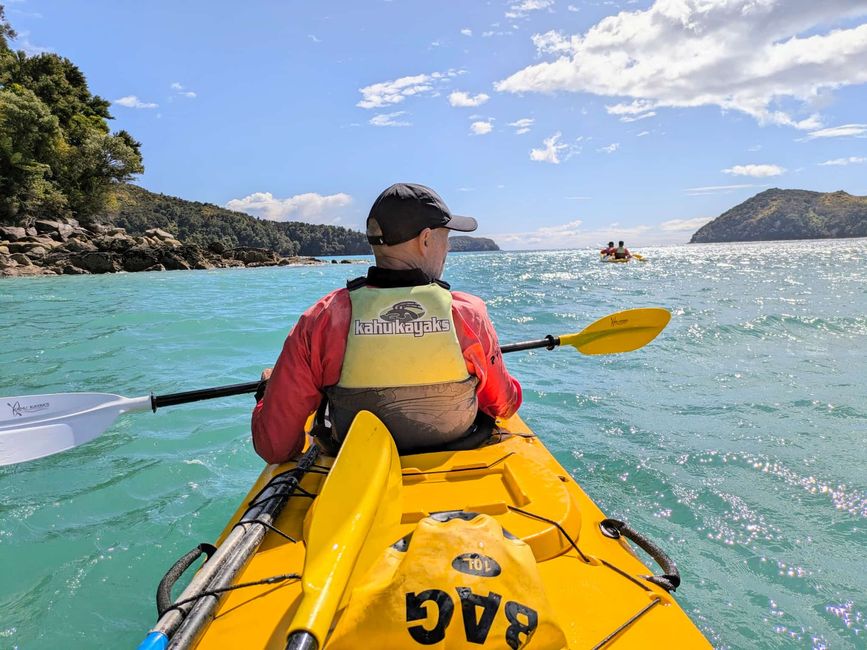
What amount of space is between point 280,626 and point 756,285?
2105 cm

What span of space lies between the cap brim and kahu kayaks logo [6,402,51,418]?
11.6 feet

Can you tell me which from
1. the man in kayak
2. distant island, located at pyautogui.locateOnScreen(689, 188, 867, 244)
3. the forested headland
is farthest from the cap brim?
distant island, located at pyautogui.locateOnScreen(689, 188, 867, 244)

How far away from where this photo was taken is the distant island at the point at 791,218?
128763 millimetres

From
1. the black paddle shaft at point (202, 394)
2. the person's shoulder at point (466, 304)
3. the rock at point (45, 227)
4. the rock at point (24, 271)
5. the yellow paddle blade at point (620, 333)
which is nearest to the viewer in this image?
the person's shoulder at point (466, 304)

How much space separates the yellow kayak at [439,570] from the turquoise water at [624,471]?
1181 mm

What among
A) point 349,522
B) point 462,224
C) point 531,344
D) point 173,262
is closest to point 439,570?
point 349,522

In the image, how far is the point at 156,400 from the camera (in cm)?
369

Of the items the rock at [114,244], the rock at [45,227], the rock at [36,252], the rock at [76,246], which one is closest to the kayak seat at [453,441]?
the rock at [36,252]

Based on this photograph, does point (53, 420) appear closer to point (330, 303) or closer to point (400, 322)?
point (330, 303)

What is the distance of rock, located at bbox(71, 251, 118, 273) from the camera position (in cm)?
3192

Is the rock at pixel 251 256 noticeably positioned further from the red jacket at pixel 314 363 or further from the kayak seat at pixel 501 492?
the kayak seat at pixel 501 492

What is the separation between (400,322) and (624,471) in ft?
9.39

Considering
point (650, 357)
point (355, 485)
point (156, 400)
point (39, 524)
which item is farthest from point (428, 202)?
point (650, 357)

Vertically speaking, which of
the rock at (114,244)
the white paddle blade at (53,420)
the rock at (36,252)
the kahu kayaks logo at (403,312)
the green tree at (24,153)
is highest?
the green tree at (24,153)
